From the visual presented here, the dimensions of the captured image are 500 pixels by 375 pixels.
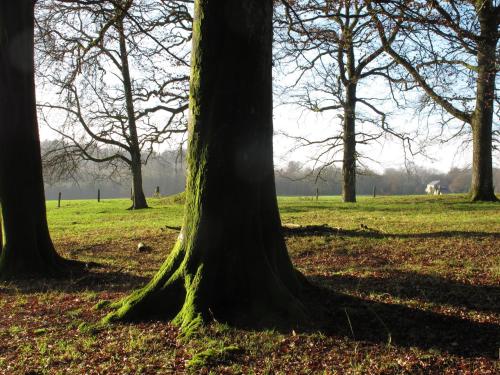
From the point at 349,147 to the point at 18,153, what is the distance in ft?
68.0

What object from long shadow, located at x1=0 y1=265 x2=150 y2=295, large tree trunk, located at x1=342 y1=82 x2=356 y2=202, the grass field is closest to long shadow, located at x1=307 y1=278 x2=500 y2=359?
the grass field

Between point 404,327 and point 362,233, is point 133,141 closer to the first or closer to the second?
point 362,233

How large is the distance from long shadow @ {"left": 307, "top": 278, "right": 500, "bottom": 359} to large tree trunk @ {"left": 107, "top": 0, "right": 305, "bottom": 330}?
0.46 m

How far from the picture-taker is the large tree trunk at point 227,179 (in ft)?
15.2

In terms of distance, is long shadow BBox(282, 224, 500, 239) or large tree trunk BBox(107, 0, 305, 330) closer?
large tree trunk BBox(107, 0, 305, 330)

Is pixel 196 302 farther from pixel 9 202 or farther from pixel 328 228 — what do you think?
pixel 328 228

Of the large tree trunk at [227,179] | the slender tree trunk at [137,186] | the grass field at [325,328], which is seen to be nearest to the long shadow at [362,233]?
the grass field at [325,328]

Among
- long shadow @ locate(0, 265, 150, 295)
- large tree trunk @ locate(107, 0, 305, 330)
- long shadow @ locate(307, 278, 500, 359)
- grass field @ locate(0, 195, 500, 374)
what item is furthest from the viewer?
long shadow @ locate(0, 265, 150, 295)

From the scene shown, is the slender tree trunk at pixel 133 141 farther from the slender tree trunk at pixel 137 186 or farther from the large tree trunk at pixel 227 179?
the large tree trunk at pixel 227 179

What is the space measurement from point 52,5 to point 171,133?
15.1 meters

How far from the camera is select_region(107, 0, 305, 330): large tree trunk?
4.64 meters

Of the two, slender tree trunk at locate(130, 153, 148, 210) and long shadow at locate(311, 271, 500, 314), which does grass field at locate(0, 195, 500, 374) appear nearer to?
long shadow at locate(311, 271, 500, 314)

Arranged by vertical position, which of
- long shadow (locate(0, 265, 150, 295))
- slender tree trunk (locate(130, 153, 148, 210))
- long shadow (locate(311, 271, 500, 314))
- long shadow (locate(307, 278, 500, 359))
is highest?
slender tree trunk (locate(130, 153, 148, 210))

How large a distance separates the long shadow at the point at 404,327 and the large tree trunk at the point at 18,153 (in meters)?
5.13
